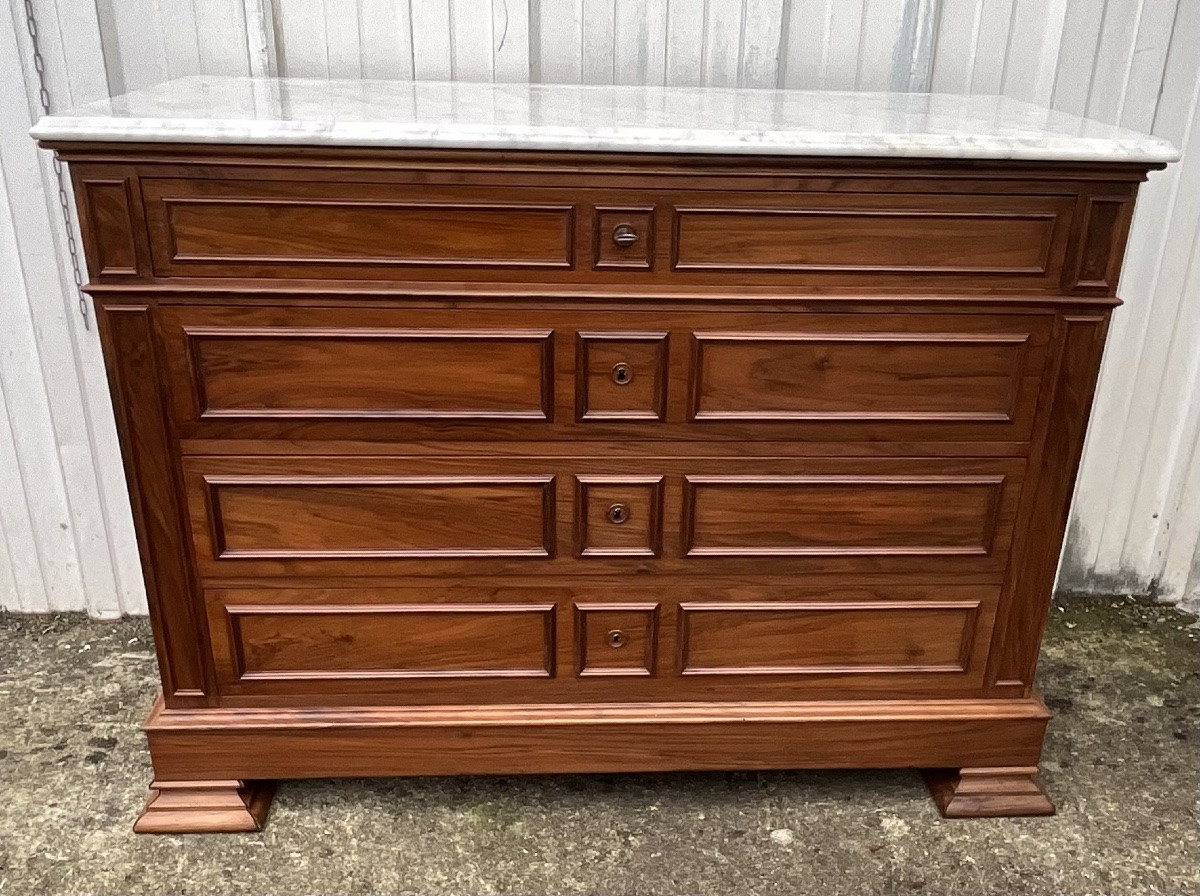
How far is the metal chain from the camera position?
6.57ft

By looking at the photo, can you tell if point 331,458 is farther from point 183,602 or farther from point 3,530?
point 3,530

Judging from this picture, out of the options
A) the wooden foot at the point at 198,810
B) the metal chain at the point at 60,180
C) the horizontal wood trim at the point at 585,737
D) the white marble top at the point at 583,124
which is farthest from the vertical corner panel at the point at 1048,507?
the metal chain at the point at 60,180

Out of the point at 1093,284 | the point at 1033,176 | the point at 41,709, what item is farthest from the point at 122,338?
the point at 1093,284

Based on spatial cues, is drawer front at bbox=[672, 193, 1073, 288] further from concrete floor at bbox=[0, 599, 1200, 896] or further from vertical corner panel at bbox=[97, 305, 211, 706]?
concrete floor at bbox=[0, 599, 1200, 896]

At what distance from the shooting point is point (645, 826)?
6.28 feet

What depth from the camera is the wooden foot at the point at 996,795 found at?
1939mm

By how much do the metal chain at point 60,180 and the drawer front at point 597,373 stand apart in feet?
1.93

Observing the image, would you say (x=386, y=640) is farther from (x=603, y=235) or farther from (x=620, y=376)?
(x=603, y=235)

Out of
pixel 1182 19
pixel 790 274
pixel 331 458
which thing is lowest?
pixel 331 458

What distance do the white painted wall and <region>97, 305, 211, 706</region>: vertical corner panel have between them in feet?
2.48

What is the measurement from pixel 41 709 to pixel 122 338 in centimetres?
109

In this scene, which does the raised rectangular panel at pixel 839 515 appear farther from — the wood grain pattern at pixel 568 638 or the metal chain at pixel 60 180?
the metal chain at pixel 60 180

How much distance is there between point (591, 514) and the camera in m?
1.71

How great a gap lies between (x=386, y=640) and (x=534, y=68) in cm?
120
